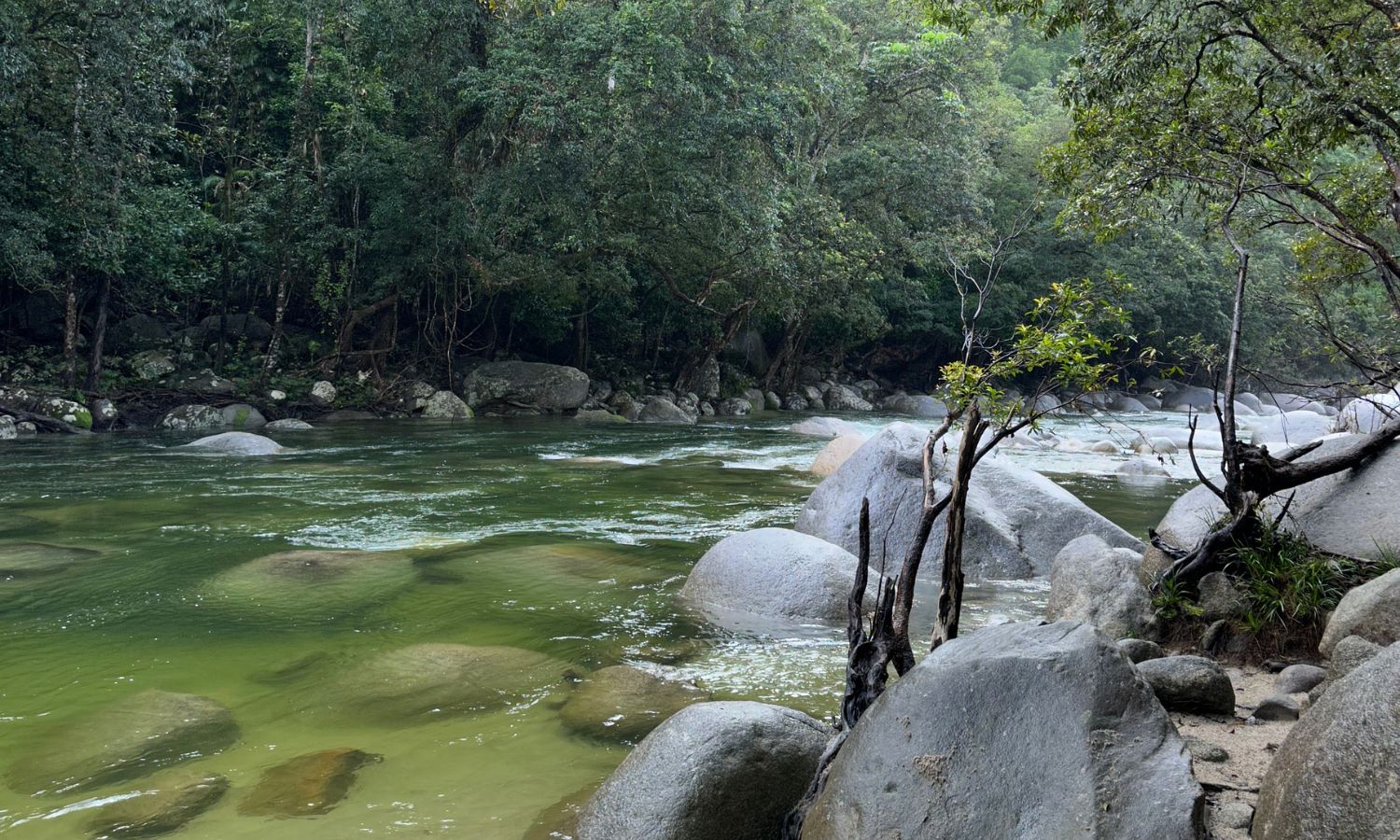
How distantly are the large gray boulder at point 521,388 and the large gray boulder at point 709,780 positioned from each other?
19.4 metres

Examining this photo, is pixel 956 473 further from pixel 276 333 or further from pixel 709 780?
pixel 276 333

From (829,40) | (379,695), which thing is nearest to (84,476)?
(379,695)

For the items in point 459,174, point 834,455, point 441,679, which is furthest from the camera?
point 459,174

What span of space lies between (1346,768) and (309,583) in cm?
594

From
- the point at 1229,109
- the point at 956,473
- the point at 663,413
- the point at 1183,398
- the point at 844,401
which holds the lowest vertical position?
the point at 663,413

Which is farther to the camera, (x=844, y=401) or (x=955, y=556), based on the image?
(x=844, y=401)

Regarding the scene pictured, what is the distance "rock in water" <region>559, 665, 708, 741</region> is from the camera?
4273 millimetres

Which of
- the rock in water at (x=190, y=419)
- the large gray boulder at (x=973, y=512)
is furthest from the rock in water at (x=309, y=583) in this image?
the rock in water at (x=190, y=419)

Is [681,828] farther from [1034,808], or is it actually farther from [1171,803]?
[1171,803]

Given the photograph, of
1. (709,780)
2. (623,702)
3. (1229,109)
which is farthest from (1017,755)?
(1229,109)

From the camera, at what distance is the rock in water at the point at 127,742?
3705 mm

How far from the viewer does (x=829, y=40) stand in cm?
2352

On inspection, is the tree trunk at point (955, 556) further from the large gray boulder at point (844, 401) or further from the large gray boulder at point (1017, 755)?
the large gray boulder at point (844, 401)

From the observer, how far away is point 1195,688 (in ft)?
12.8
